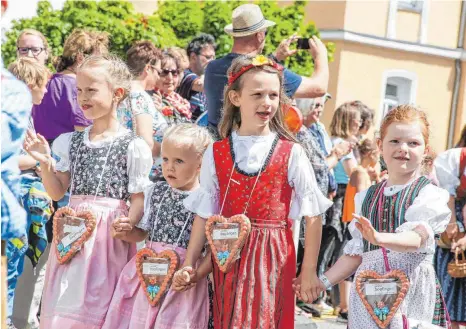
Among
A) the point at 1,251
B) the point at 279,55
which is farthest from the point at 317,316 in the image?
the point at 1,251

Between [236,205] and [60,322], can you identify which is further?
[60,322]

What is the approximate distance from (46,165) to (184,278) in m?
1.09

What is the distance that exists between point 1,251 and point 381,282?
1.87 meters

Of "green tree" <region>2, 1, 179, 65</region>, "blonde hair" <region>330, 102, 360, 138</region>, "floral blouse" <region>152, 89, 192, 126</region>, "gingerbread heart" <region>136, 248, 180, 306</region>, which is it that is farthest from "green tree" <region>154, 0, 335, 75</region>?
"gingerbread heart" <region>136, 248, 180, 306</region>

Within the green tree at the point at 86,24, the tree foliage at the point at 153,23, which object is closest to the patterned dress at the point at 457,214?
the tree foliage at the point at 153,23

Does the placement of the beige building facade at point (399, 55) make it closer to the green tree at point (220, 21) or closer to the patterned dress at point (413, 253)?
the green tree at point (220, 21)

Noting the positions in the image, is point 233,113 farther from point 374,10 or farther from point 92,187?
point 374,10

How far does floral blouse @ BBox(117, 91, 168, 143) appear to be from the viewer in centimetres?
640

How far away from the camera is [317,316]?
8305 millimetres

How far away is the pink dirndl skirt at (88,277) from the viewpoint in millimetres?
5078

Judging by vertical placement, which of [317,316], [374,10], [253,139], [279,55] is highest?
[374,10]

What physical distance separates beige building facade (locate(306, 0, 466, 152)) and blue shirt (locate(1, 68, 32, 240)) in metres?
17.3

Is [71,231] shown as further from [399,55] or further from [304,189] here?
[399,55]

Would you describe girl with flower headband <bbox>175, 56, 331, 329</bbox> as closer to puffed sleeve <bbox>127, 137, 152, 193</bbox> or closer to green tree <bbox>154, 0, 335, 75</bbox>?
puffed sleeve <bbox>127, 137, 152, 193</bbox>
